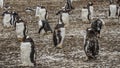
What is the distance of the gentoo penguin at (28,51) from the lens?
10754mm

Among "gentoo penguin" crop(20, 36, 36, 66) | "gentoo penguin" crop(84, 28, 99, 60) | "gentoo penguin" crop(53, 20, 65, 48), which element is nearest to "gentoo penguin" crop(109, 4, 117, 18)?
"gentoo penguin" crop(53, 20, 65, 48)

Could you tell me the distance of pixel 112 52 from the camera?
1273 centimetres

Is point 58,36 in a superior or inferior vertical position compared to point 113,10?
superior

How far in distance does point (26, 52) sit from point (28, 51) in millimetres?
69

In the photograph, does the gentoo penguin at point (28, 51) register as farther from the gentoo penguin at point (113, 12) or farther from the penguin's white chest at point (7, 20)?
the gentoo penguin at point (113, 12)

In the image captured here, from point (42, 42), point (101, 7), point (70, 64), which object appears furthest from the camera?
point (101, 7)

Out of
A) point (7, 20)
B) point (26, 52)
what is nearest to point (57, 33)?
point (26, 52)

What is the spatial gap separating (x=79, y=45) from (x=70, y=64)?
9.62 feet

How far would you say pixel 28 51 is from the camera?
1077 centimetres

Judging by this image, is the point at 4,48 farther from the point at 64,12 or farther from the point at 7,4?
the point at 7,4

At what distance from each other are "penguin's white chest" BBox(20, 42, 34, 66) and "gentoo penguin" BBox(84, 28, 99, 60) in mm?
1721

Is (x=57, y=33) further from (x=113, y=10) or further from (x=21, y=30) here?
(x=113, y=10)

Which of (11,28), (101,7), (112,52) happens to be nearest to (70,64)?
(112,52)

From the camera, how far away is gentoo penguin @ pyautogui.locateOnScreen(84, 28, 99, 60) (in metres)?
11.6
